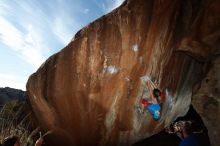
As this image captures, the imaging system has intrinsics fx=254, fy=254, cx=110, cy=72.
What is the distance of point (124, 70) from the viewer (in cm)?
559

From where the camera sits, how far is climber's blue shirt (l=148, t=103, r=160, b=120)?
5.65 meters

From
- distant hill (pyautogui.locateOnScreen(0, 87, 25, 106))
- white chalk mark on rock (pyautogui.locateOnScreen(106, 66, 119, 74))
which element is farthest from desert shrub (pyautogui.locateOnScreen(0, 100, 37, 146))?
distant hill (pyautogui.locateOnScreen(0, 87, 25, 106))

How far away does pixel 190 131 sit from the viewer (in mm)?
4535

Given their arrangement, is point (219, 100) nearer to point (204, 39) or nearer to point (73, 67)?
point (204, 39)

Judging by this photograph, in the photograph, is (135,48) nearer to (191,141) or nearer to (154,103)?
(154,103)

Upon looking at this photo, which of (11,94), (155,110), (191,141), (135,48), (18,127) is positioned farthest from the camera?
(11,94)

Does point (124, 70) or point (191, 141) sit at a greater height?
point (124, 70)

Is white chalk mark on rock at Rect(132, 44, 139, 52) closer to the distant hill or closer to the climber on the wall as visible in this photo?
the climber on the wall

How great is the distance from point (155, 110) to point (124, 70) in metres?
1.15

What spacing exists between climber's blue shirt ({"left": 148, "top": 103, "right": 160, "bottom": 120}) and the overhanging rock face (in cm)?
11

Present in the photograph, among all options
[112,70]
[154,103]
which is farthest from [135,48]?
[154,103]

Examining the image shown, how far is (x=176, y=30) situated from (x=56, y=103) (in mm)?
3130

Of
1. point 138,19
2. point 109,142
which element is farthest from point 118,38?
point 109,142

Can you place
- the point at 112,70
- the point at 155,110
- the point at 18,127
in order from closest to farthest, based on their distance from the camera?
the point at 112,70 → the point at 155,110 → the point at 18,127
